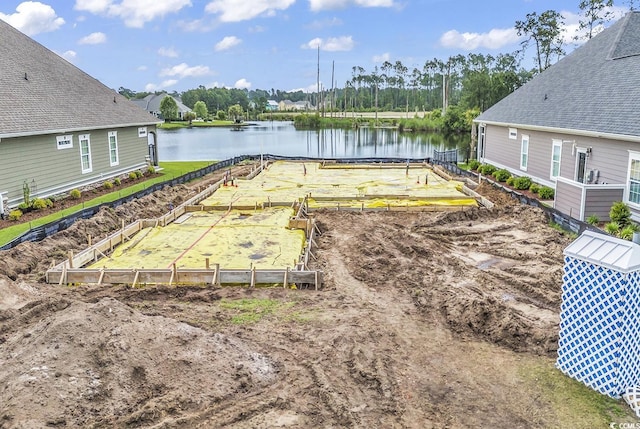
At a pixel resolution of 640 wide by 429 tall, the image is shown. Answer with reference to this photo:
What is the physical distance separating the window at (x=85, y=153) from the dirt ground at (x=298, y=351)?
31.9ft

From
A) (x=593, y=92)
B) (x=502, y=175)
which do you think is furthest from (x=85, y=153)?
(x=593, y=92)

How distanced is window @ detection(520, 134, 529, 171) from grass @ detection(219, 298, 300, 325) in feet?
54.4

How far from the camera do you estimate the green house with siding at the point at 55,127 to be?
16.3 meters

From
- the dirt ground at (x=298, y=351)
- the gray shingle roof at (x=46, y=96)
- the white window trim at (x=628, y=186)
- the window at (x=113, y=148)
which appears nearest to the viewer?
the dirt ground at (x=298, y=351)

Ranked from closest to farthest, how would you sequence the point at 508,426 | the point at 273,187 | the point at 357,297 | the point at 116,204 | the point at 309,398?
the point at 508,426 → the point at 309,398 → the point at 357,297 → the point at 116,204 → the point at 273,187

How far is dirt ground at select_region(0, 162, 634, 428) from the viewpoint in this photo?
5547mm

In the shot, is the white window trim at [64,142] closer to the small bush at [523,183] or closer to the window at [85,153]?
the window at [85,153]

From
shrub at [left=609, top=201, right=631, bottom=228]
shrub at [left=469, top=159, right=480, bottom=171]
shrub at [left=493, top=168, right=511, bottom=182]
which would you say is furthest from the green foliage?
shrub at [left=609, top=201, right=631, bottom=228]

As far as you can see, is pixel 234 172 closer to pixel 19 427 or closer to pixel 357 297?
pixel 357 297

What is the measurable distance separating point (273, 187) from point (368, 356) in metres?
15.1

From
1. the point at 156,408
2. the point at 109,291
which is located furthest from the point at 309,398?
the point at 109,291

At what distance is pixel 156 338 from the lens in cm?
659

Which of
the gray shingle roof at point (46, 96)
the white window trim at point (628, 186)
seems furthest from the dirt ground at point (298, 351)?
the gray shingle roof at point (46, 96)

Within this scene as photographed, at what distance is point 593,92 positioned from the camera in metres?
18.4
